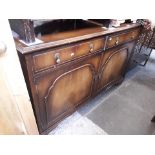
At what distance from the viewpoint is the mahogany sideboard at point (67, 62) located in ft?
2.64

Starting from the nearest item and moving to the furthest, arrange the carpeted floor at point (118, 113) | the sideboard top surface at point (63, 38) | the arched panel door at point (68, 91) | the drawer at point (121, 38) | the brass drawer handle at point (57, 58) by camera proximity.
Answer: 1. the sideboard top surface at point (63, 38)
2. the brass drawer handle at point (57, 58)
3. the arched panel door at point (68, 91)
4. the drawer at point (121, 38)
5. the carpeted floor at point (118, 113)

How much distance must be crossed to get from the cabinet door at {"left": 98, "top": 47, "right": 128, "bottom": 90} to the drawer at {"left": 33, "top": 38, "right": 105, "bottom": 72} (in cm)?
24

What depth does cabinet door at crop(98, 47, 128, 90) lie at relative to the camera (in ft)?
4.54

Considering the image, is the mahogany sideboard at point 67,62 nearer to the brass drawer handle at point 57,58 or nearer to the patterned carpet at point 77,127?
the brass drawer handle at point 57,58

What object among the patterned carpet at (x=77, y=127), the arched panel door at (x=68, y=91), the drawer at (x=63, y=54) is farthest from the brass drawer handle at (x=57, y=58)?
the patterned carpet at (x=77, y=127)

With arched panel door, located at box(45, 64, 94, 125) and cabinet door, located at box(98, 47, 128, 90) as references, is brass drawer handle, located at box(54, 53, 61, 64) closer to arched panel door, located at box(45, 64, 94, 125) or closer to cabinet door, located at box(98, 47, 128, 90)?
arched panel door, located at box(45, 64, 94, 125)

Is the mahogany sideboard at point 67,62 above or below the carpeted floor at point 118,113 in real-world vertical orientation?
above

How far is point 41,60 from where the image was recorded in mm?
808

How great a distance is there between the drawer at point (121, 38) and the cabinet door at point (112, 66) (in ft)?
0.26

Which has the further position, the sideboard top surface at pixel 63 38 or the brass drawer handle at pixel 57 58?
the brass drawer handle at pixel 57 58

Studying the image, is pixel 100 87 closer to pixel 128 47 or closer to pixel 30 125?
pixel 128 47
